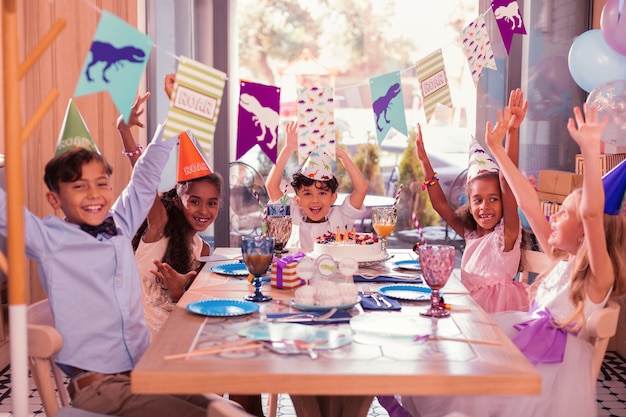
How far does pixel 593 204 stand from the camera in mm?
2027

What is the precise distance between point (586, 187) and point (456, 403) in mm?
678

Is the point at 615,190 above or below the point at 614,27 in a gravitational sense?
below

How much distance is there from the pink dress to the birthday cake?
45cm

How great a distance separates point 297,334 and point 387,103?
6.10 ft

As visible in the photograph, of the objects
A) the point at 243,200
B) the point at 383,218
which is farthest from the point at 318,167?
the point at 243,200

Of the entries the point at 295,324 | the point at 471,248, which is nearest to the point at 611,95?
the point at 471,248

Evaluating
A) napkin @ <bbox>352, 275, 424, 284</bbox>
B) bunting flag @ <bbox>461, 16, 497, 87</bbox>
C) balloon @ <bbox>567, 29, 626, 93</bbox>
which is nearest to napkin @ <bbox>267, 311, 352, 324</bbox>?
napkin @ <bbox>352, 275, 424, 284</bbox>

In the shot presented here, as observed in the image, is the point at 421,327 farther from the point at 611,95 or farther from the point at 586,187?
the point at 611,95

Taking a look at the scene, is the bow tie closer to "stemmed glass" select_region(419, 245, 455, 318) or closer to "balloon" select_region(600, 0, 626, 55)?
"stemmed glass" select_region(419, 245, 455, 318)

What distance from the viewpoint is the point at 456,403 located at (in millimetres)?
2090

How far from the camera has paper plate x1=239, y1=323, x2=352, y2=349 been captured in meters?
1.61

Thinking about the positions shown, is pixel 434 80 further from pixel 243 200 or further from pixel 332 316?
pixel 243 200

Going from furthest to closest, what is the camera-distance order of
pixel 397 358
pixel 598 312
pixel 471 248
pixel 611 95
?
pixel 611 95, pixel 471 248, pixel 598 312, pixel 397 358

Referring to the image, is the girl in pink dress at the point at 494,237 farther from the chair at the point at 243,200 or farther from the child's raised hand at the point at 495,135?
the chair at the point at 243,200
